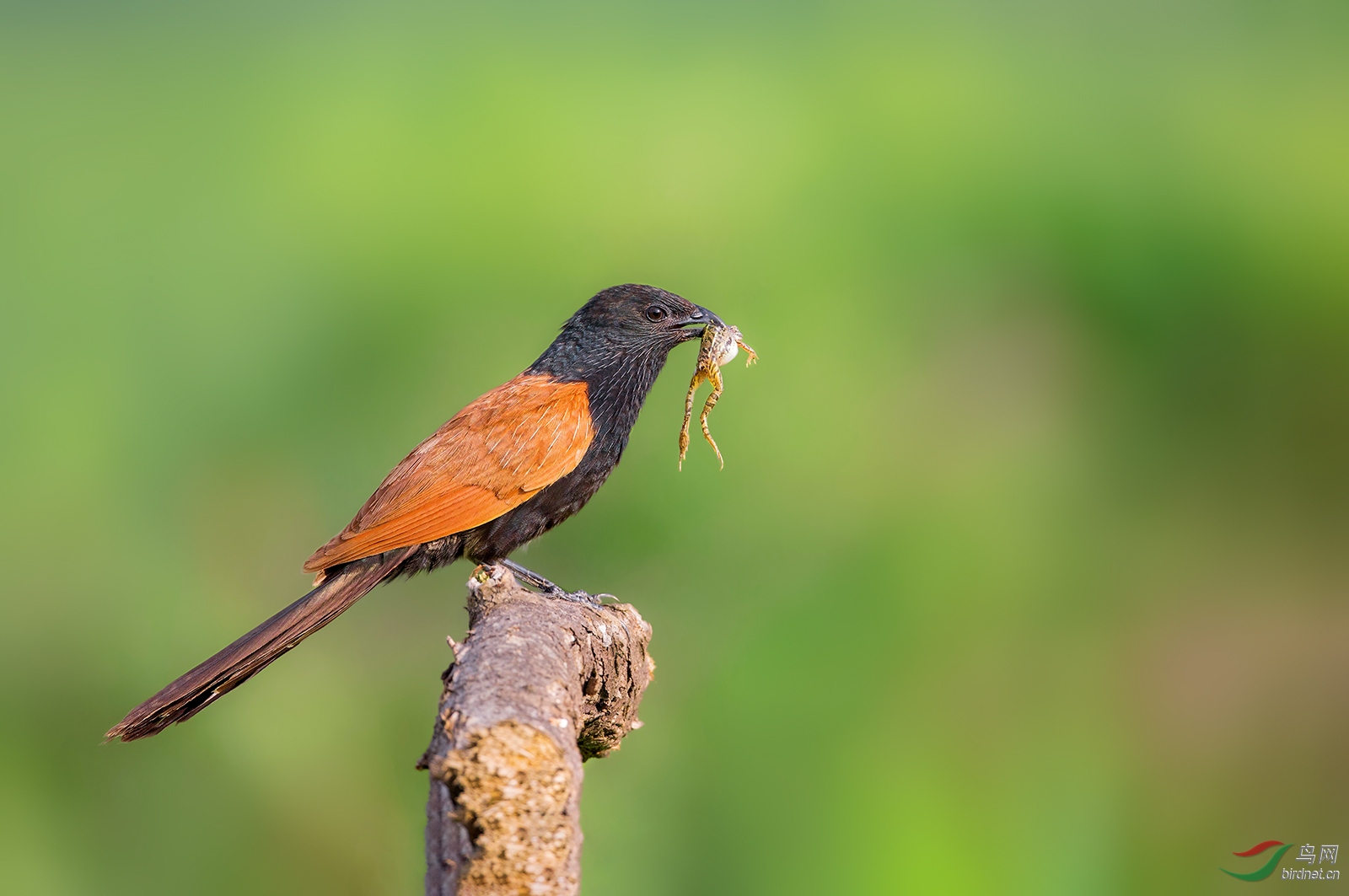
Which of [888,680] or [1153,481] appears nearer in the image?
[888,680]

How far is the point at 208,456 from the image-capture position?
4270 millimetres

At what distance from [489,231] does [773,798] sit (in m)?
2.88

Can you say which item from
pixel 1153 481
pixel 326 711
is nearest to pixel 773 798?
pixel 326 711

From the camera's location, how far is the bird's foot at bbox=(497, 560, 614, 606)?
2551 millimetres

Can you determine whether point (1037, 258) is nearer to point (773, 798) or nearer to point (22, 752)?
point (773, 798)

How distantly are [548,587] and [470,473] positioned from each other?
0.42m

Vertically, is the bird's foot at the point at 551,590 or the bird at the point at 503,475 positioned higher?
the bird at the point at 503,475

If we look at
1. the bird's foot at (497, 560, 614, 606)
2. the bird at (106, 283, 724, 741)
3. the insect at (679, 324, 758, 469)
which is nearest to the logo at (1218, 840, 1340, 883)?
the insect at (679, 324, 758, 469)

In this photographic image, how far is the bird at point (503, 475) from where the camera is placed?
221 cm

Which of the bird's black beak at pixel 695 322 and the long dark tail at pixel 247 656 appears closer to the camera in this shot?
the long dark tail at pixel 247 656

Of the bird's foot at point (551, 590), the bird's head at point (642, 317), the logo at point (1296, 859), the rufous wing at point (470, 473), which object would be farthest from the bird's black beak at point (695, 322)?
the logo at point (1296, 859)

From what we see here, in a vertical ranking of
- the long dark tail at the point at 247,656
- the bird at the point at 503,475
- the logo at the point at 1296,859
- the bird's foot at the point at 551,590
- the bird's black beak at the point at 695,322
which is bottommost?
the logo at the point at 1296,859

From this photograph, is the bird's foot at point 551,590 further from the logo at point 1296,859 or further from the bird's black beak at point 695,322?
the logo at point 1296,859

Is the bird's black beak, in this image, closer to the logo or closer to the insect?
the insect
